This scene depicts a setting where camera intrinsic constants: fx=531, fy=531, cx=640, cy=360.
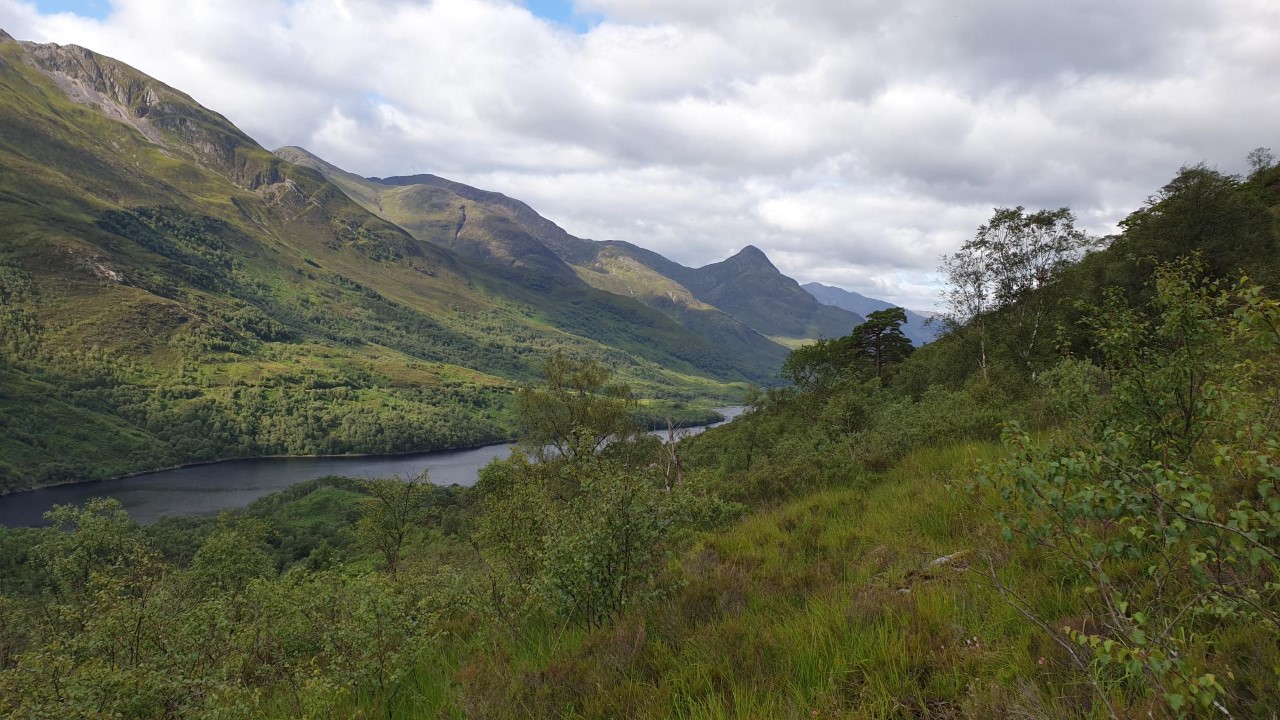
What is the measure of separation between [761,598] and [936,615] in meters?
2.28

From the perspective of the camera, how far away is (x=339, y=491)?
11500cm

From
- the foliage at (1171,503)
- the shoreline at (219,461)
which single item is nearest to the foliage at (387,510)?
the foliage at (1171,503)

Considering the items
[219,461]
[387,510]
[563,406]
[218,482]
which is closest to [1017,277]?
[563,406]

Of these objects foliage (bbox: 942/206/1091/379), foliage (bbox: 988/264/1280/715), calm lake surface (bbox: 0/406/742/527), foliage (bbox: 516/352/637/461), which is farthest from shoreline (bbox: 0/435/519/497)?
foliage (bbox: 988/264/1280/715)

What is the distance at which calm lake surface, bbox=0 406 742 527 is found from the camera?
120 meters

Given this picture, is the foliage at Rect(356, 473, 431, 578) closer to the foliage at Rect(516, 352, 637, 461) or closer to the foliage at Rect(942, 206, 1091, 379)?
the foliage at Rect(516, 352, 637, 461)

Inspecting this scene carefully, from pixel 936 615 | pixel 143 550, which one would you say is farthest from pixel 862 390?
pixel 143 550

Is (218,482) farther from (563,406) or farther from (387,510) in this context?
(563,406)

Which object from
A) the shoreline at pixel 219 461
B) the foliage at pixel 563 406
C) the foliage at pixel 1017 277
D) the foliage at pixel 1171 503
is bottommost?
the shoreline at pixel 219 461

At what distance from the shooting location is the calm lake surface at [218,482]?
392 ft

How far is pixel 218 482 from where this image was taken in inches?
5856

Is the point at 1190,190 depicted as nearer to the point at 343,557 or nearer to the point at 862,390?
the point at 862,390

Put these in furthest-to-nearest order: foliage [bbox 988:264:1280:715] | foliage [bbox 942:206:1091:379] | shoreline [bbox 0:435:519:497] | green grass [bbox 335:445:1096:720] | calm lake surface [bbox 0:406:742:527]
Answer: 1. shoreline [bbox 0:435:519:497]
2. calm lake surface [bbox 0:406:742:527]
3. foliage [bbox 942:206:1091:379]
4. green grass [bbox 335:445:1096:720]
5. foliage [bbox 988:264:1280:715]

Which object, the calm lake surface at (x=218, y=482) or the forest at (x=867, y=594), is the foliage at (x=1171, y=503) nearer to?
the forest at (x=867, y=594)
